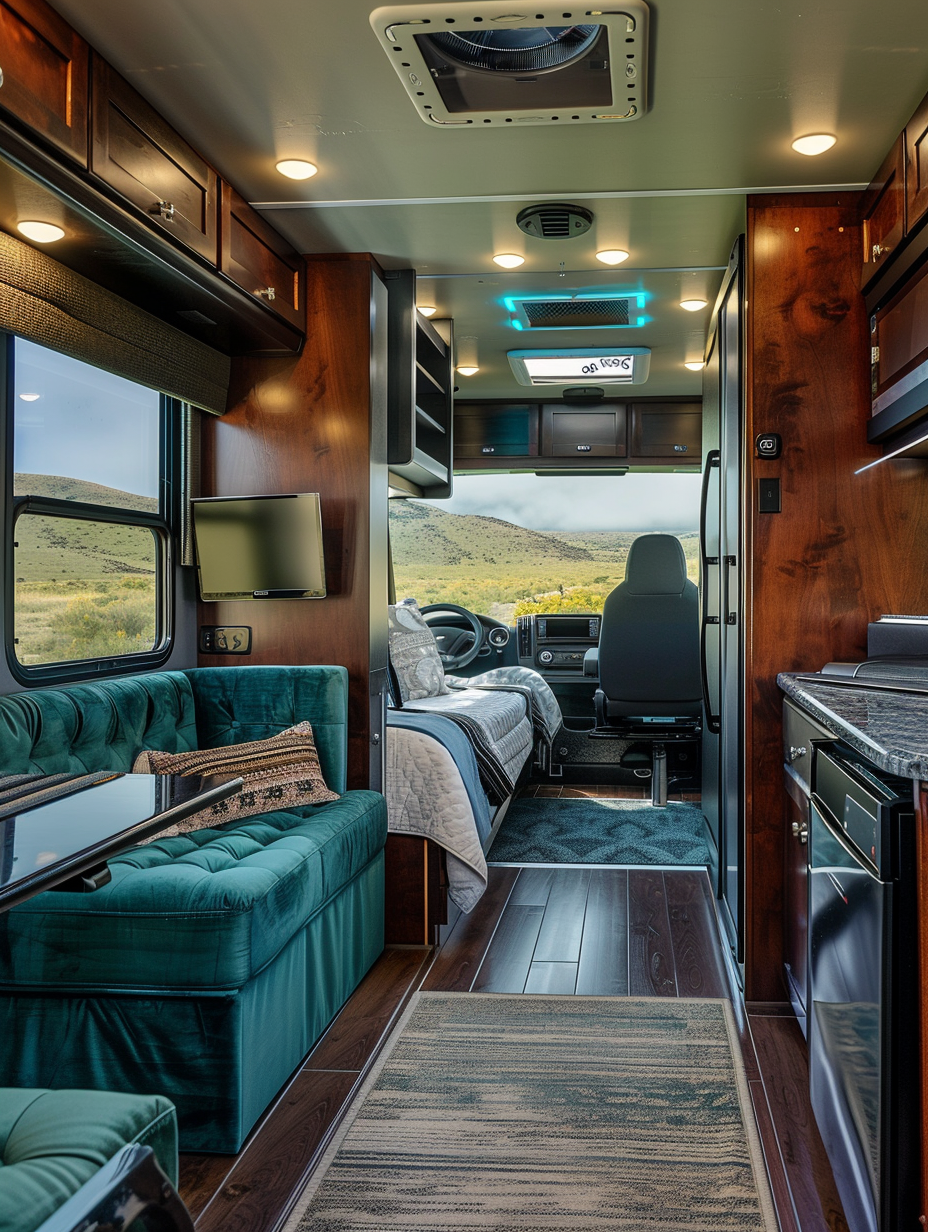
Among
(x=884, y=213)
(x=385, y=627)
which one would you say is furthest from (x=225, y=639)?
(x=884, y=213)

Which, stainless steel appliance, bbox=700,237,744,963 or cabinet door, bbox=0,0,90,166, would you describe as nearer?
cabinet door, bbox=0,0,90,166

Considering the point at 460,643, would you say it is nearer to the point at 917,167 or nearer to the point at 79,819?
the point at 917,167

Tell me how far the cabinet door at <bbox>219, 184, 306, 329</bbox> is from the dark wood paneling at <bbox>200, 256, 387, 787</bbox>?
0.12 metres

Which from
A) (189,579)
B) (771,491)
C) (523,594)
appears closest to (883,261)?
(771,491)

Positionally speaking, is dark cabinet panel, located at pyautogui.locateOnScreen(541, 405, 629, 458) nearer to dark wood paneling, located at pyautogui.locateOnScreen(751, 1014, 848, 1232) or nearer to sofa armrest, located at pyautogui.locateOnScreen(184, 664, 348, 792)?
sofa armrest, located at pyautogui.locateOnScreen(184, 664, 348, 792)

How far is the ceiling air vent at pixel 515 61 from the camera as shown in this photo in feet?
6.19

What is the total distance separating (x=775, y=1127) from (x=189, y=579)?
2.40m

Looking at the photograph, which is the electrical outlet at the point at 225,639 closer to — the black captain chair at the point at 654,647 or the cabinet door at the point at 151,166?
the cabinet door at the point at 151,166

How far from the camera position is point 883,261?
2.44m

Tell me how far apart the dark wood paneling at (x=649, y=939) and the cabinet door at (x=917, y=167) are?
211 centimetres

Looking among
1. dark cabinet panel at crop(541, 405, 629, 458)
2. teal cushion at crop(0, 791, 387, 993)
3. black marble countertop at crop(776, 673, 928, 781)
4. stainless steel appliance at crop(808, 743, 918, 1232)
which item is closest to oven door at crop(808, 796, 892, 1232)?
stainless steel appliance at crop(808, 743, 918, 1232)

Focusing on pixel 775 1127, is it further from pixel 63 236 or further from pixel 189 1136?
pixel 63 236

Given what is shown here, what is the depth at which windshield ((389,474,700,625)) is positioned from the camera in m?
7.40

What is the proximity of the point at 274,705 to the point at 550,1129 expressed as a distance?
1553 millimetres
